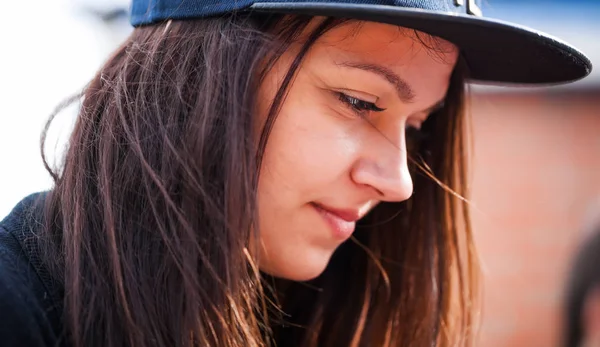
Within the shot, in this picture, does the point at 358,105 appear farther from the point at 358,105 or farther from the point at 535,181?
the point at 535,181

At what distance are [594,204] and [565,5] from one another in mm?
1056

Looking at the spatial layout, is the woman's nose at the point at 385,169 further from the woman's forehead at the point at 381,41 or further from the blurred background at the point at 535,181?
the blurred background at the point at 535,181

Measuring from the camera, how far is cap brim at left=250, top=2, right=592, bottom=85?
3.23 feet

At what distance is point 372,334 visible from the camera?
5.41ft

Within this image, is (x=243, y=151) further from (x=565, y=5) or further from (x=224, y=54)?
(x=565, y=5)

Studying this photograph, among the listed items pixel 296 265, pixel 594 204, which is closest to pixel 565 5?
pixel 594 204

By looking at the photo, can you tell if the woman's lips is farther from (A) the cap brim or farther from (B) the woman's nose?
(A) the cap brim

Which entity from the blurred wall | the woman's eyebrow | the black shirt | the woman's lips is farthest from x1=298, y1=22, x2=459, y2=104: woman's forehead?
the blurred wall

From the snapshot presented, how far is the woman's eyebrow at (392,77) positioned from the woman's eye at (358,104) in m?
0.05

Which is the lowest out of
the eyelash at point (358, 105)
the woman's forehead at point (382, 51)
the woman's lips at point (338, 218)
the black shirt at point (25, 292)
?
the black shirt at point (25, 292)

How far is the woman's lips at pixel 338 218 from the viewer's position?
48.6 inches

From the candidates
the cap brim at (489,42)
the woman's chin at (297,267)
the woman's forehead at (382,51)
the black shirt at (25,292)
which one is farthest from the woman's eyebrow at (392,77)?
the black shirt at (25,292)

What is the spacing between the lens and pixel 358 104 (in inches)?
46.2

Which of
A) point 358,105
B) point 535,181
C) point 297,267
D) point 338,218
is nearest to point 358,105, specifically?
point 358,105
